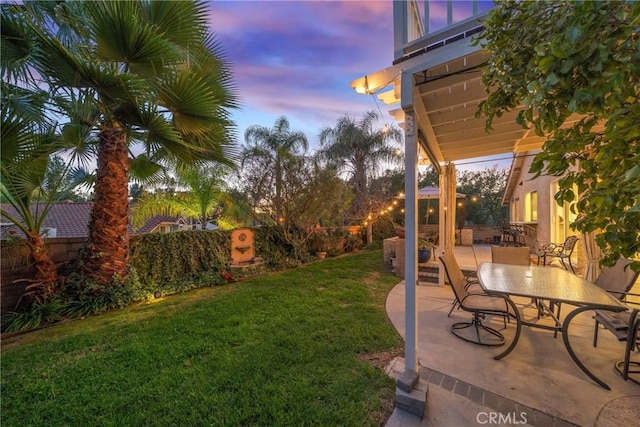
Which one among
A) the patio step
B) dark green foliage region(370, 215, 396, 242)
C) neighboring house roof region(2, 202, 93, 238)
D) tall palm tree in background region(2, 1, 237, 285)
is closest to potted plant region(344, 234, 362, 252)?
dark green foliage region(370, 215, 396, 242)

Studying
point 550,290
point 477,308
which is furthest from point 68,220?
point 550,290

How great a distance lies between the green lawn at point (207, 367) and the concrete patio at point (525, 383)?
1.45ft

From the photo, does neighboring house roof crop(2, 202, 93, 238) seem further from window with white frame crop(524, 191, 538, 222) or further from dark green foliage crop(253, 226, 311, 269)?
window with white frame crop(524, 191, 538, 222)

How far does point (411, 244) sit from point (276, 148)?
7500mm

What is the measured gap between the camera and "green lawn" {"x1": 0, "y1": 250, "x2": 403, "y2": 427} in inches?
82.1

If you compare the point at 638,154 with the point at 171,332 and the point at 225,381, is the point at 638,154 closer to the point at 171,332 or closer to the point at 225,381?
the point at 225,381

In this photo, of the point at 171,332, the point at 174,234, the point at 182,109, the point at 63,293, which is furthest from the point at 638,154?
the point at 174,234

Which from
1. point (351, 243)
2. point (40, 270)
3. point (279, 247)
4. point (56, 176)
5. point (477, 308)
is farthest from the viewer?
point (351, 243)

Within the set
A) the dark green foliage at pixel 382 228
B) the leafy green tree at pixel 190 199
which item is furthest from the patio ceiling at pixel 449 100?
the dark green foliage at pixel 382 228

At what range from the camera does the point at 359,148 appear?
551 inches

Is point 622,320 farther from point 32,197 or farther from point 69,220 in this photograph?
point 69,220

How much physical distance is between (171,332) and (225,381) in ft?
5.19

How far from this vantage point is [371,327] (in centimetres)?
355

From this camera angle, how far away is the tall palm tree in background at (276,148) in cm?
848
